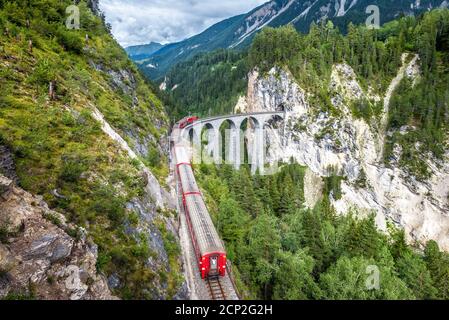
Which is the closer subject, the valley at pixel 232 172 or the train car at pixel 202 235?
the valley at pixel 232 172

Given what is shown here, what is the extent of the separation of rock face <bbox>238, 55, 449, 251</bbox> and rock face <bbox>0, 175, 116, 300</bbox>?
241ft

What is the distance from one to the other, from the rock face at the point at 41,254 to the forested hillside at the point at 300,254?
14.2 meters

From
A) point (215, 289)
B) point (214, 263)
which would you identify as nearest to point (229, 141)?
point (214, 263)

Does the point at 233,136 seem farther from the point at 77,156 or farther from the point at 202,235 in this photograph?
the point at 77,156

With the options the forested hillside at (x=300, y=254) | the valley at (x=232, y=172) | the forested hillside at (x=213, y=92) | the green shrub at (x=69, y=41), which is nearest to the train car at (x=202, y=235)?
the valley at (x=232, y=172)

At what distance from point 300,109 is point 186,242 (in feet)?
211

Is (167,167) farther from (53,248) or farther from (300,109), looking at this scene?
(300,109)

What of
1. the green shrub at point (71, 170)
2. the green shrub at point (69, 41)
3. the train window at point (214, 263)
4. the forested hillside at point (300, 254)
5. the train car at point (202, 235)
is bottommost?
the forested hillside at point (300, 254)

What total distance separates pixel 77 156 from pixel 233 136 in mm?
64926

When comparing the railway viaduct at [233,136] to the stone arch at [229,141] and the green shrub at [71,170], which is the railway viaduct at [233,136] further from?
the green shrub at [71,170]

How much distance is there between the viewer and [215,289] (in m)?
23.0

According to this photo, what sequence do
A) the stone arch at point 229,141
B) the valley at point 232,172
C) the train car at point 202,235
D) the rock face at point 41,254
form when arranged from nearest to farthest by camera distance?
the rock face at point 41,254
the valley at point 232,172
the train car at point 202,235
the stone arch at point 229,141

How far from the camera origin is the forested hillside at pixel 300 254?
2869 cm
